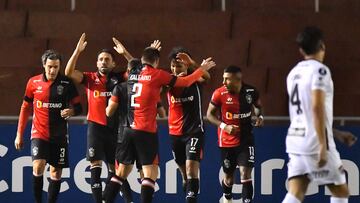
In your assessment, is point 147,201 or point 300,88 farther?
point 147,201

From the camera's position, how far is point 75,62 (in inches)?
437

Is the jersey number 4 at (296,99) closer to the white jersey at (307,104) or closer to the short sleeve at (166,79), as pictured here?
the white jersey at (307,104)

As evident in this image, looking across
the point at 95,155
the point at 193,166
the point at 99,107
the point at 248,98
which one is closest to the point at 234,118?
the point at 248,98

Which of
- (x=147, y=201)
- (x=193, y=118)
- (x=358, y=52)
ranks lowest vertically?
(x=147, y=201)

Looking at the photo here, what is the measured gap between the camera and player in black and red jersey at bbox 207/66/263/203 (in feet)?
39.3

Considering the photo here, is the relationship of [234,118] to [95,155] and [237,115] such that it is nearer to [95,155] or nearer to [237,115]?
[237,115]

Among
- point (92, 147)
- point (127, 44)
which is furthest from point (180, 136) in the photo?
point (127, 44)

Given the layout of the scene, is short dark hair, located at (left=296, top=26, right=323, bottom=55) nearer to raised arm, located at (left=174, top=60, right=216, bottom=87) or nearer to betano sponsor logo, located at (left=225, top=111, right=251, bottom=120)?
raised arm, located at (left=174, top=60, right=216, bottom=87)

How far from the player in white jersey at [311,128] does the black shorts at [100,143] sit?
169 inches

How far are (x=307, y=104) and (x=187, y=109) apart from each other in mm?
4144

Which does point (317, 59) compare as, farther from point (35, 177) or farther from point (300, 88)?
point (35, 177)

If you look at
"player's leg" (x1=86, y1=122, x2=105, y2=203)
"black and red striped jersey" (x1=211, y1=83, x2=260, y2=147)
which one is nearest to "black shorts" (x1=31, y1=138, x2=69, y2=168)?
"player's leg" (x1=86, y1=122, x2=105, y2=203)

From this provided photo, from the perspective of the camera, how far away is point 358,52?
14.8m

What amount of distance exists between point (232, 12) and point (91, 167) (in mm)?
Answer: 4669
